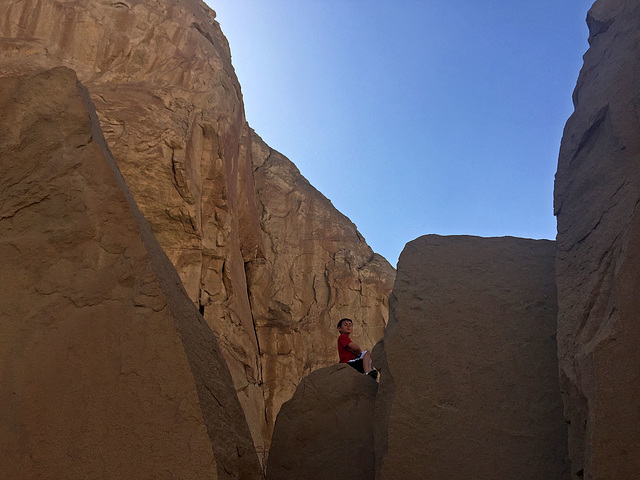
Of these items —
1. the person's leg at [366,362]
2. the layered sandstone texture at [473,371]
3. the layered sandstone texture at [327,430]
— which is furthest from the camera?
the person's leg at [366,362]

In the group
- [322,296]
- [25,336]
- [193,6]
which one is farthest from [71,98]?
[322,296]

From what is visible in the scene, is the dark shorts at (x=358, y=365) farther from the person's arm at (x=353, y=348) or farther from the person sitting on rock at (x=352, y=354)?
the person's arm at (x=353, y=348)

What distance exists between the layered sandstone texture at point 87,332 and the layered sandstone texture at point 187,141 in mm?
5882

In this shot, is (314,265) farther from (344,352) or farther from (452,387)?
(452,387)

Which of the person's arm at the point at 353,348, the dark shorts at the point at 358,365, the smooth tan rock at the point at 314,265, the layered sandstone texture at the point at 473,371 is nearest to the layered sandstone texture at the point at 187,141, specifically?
the smooth tan rock at the point at 314,265

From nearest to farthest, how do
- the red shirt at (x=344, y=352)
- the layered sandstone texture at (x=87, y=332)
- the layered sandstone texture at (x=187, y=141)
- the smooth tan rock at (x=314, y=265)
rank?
1. the layered sandstone texture at (x=87, y=332)
2. the red shirt at (x=344, y=352)
3. the layered sandstone texture at (x=187, y=141)
4. the smooth tan rock at (x=314, y=265)

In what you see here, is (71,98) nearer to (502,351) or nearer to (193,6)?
(502,351)

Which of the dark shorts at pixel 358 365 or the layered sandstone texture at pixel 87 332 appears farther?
the dark shorts at pixel 358 365

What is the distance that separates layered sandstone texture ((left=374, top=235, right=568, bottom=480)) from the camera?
3.43m

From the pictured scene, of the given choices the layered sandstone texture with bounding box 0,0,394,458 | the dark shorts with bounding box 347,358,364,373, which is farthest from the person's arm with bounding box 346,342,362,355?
the layered sandstone texture with bounding box 0,0,394,458

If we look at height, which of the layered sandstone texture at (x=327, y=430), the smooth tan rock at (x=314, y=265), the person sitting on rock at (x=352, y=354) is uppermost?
the smooth tan rock at (x=314, y=265)

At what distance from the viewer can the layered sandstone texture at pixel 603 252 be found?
8.30 ft

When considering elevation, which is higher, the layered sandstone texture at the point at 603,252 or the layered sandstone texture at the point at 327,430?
the layered sandstone texture at the point at 603,252

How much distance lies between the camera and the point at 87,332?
2668 millimetres
